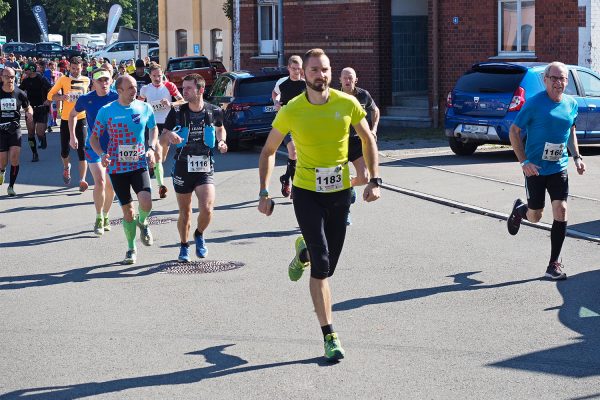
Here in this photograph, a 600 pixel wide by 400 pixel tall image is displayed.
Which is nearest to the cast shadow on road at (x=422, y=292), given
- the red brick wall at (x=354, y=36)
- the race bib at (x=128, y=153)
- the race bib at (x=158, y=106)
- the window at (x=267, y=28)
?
the race bib at (x=128, y=153)

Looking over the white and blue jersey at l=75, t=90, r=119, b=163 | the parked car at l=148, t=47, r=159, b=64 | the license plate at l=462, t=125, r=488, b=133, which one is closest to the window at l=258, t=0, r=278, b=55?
the license plate at l=462, t=125, r=488, b=133

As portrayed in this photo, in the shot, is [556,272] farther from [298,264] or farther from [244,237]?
[244,237]

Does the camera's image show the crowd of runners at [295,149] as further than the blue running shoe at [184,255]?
No

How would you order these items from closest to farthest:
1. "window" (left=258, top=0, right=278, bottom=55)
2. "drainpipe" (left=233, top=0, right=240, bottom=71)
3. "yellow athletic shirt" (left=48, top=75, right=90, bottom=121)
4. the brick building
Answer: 1. "yellow athletic shirt" (left=48, top=75, right=90, bottom=121)
2. the brick building
3. "window" (left=258, top=0, right=278, bottom=55)
4. "drainpipe" (left=233, top=0, right=240, bottom=71)

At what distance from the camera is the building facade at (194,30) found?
47625 mm

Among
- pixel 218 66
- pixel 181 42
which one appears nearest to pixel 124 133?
pixel 218 66

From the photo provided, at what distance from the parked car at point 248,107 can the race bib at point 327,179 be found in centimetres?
1494

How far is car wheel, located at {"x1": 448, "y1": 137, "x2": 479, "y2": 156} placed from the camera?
2020 cm

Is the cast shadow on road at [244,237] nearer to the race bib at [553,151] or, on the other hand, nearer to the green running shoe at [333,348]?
the race bib at [553,151]

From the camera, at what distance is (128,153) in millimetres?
10906

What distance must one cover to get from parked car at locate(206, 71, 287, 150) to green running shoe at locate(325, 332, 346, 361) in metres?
15.3

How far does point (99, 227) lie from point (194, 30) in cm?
3723

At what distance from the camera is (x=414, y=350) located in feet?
24.3

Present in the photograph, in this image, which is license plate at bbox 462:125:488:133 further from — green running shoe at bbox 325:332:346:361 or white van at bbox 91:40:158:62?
white van at bbox 91:40:158:62
